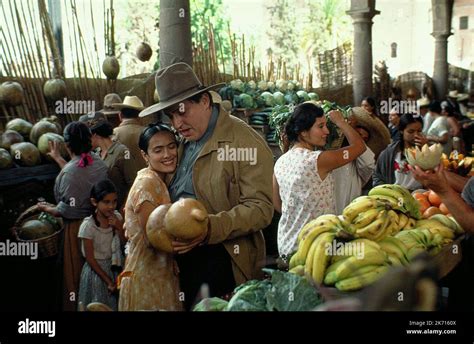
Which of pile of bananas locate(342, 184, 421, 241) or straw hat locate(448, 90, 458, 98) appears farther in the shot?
straw hat locate(448, 90, 458, 98)

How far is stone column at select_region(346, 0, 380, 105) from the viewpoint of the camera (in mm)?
5938

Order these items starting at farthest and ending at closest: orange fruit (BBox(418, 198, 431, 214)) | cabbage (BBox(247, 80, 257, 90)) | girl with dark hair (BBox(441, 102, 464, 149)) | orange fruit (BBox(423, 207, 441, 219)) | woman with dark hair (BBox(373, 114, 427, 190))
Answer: cabbage (BBox(247, 80, 257, 90)), girl with dark hair (BBox(441, 102, 464, 149)), woman with dark hair (BBox(373, 114, 427, 190)), orange fruit (BBox(418, 198, 431, 214)), orange fruit (BBox(423, 207, 441, 219))

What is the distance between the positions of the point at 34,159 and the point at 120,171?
0.67 meters

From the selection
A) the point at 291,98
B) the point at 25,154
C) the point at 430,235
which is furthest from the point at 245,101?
the point at 430,235

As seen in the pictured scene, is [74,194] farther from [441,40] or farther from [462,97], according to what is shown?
[462,97]

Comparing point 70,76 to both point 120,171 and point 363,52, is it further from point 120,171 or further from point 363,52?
point 363,52

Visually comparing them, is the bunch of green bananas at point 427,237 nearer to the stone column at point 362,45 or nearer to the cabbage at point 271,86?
the cabbage at point 271,86

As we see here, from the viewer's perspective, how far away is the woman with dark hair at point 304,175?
2641mm

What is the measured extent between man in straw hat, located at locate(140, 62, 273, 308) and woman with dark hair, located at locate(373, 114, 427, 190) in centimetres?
131

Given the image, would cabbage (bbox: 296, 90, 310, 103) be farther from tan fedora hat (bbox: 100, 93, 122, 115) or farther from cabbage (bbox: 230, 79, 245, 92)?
tan fedora hat (bbox: 100, 93, 122, 115)

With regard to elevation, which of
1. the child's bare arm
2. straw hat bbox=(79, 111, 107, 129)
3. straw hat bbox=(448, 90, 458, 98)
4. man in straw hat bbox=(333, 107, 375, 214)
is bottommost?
the child's bare arm

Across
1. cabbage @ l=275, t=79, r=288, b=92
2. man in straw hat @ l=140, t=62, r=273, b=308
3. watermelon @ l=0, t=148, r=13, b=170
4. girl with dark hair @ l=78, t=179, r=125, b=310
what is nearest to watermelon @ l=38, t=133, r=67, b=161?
watermelon @ l=0, t=148, r=13, b=170

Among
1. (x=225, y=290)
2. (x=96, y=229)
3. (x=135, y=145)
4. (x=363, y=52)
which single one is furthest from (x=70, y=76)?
(x=363, y=52)

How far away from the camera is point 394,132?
12.4ft
